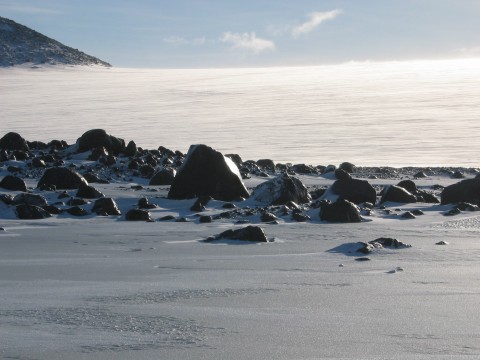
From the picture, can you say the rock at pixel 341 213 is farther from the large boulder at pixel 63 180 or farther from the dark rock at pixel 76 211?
the large boulder at pixel 63 180

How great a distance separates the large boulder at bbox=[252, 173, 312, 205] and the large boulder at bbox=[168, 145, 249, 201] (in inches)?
14.8

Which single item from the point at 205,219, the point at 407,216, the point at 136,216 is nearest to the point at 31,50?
the point at 136,216

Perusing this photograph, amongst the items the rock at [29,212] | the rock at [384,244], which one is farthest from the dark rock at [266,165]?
the rock at [384,244]

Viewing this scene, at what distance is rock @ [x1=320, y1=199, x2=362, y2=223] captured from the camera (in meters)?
6.77

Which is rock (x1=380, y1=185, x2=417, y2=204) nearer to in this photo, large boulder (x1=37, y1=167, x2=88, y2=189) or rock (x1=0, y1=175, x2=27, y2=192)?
large boulder (x1=37, y1=167, x2=88, y2=189)

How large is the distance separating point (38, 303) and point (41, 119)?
2658 cm

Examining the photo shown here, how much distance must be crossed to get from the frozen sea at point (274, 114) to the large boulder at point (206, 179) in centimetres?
675

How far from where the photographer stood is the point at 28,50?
69.8m

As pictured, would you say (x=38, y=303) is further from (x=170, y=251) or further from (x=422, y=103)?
(x=422, y=103)

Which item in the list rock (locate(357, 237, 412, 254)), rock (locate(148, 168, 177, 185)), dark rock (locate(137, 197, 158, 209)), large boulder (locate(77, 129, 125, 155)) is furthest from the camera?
Answer: large boulder (locate(77, 129, 125, 155))

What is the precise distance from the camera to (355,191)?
825cm

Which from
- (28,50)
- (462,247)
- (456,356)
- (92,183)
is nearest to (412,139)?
(92,183)

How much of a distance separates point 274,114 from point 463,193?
23.4m

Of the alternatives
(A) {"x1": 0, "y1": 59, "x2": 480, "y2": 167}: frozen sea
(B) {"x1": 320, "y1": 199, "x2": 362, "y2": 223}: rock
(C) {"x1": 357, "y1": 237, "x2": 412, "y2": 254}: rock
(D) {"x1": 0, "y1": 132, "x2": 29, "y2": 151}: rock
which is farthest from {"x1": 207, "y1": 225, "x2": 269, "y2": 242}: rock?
(A) {"x1": 0, "y1": 59, "x2": 480, "y2": 167}: frozen sea
